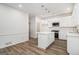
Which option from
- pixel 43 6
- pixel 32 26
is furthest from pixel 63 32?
pixel 32 26

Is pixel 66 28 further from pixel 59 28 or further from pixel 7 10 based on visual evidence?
pixel 7 10

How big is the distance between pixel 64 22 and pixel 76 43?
389 centimetres

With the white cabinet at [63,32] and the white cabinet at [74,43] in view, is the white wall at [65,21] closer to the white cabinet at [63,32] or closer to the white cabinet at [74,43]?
the white cabinet at [63,32]

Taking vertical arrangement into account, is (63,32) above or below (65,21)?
below

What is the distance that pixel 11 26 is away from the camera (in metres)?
4.18

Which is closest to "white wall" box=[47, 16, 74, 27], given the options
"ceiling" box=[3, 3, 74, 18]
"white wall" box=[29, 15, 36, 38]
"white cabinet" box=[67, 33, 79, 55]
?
"ceiling" box=[3, 3, 74, 18]

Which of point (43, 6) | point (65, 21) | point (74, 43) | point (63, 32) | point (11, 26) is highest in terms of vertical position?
point (43, 6)

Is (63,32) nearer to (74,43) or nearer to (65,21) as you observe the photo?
(65,21)

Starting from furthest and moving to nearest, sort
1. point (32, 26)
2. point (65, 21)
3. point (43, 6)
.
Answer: point (32, 26)
point (65, 21)
point (43, 6)

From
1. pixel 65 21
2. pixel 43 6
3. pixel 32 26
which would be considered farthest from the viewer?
pixel 32 26

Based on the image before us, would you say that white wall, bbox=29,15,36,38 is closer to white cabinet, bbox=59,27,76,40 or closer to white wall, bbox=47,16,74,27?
white wall, bbox=47,16,74,27

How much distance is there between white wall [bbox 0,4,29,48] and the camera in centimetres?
365

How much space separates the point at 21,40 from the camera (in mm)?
5074

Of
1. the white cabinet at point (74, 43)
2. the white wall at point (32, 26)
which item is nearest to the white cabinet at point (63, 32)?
the white wall at point (32, 26)
